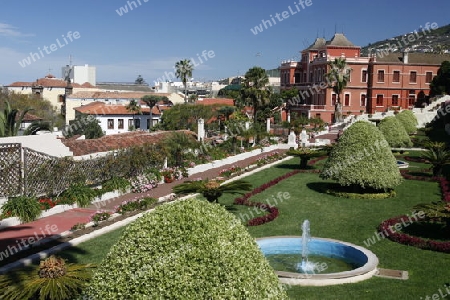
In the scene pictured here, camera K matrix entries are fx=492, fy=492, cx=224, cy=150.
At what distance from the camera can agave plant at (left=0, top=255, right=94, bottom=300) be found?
639 cm

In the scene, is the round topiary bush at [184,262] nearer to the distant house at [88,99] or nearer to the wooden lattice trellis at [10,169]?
the wooden lattice trellis at [10,169]

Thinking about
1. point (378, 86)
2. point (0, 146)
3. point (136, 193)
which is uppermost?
point (378, 86)

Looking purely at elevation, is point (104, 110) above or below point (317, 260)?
above

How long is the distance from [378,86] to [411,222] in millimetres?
47913

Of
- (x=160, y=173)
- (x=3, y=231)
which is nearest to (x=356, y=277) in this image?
(x=3, y=231)

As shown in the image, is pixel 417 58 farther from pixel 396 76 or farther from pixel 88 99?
pixel 88 99

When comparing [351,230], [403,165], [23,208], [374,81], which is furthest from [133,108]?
[351,230]

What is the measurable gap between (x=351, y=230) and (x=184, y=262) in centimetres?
1012

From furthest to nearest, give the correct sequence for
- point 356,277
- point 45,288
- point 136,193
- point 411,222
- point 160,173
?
point 160,173
point 136,193
point 411,222
point 356,277
point 45,288

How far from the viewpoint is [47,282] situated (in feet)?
21.6

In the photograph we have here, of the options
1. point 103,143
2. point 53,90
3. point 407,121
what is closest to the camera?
point 103,143

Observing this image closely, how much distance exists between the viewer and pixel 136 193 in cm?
1959

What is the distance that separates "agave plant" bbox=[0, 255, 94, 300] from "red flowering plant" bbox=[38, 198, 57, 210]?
28.3ft

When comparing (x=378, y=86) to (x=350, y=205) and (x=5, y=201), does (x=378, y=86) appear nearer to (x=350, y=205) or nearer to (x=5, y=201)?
(x=350, y=205)
